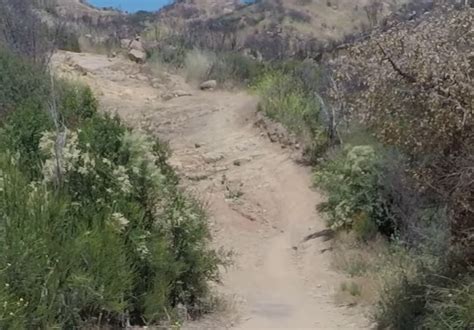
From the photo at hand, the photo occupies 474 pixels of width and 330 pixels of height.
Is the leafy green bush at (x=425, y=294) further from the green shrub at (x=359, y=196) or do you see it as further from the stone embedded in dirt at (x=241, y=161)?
the stone embedded in dirt at (x=241, y=161)

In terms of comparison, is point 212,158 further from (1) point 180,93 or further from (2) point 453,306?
(2) point 453,306

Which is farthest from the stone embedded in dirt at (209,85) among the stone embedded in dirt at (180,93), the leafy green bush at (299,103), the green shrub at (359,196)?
the green shrub at (359,196)

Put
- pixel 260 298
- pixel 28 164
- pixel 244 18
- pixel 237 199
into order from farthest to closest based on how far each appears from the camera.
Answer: pixel 244 18
pixel 237 199
pixel 260 298
pixel 28 164

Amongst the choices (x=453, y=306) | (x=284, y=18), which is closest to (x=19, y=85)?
(x=453, y=306)

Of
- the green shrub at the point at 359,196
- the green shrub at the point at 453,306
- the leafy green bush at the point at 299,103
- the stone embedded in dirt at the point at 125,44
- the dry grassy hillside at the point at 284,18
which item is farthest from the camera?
the dry grassy hillside at the point at 284,18

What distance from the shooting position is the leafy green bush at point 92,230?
7.17 meters

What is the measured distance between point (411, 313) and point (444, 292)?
3.52ft

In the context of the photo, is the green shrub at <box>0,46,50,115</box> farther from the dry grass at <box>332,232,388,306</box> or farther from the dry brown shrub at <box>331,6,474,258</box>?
the dry brown shrub at <box>331,6,474,258</box>

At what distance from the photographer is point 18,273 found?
22.7ft

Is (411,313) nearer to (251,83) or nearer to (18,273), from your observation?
(18,273)

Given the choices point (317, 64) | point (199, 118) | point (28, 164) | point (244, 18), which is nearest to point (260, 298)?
point (28, 164)

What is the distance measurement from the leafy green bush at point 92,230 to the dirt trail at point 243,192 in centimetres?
90

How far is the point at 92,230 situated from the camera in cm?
828

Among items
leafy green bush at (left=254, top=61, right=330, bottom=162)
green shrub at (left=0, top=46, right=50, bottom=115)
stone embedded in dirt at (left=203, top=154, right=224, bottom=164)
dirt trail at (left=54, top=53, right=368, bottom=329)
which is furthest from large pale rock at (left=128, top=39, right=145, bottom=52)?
green shrub at (left=0, top=46, right=50, bottom=115)
